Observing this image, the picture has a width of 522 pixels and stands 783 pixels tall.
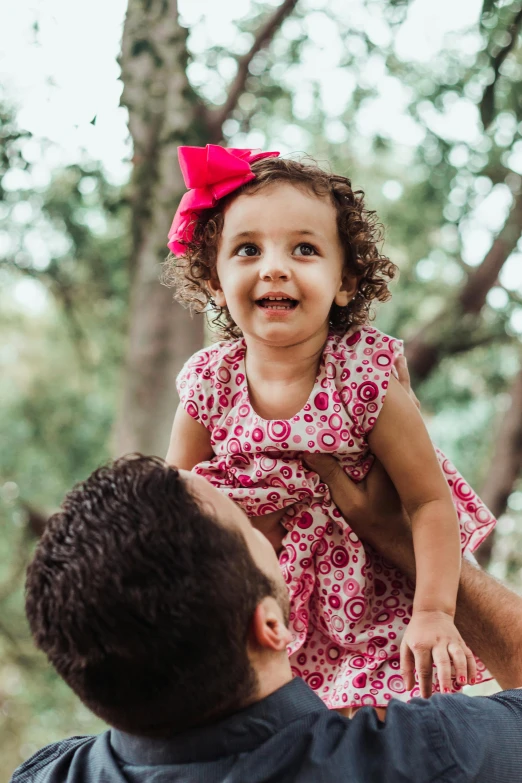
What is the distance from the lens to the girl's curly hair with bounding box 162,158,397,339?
2.05 m

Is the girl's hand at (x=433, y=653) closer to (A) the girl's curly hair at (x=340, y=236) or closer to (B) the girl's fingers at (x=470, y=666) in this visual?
(B) the girl's fingers at (x=470, y=666)

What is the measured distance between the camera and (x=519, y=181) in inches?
306

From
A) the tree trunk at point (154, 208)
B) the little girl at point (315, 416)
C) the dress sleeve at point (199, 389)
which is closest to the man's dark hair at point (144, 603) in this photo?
the little girl at point (315, 416)

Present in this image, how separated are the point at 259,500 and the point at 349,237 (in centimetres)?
65

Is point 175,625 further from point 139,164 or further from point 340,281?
point 139,164

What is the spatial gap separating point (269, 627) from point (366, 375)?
28.6 inches

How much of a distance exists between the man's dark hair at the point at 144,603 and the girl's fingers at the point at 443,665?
45 cm

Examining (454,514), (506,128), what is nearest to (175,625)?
(454,514)

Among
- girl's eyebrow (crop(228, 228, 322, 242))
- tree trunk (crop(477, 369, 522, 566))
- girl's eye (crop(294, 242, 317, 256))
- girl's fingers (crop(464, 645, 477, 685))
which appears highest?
girl's eyebrow (crop(228, 228, 322, 242))

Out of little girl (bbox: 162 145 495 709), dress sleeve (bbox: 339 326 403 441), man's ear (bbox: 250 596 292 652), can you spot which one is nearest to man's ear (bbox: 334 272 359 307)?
little girl (bbox: 162 145 495 709)

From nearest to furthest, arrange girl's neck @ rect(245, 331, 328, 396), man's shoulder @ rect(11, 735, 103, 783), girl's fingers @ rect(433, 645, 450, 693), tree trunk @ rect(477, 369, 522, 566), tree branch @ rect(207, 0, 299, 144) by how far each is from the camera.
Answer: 1. man's shoulder @ rect(11, 735, 103, 783)
2. girl's fingers @ rect(433, 645, 450, 693)
3. girl's neck @ rect(245, 331, 328, 396)
4. tree branch @ rect(207, 0, 299, 144)
5. tree trunk @ rect(477, 369, 522, 566)

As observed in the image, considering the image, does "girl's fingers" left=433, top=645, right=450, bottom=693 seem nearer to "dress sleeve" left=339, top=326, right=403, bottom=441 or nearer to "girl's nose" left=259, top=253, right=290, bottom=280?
"dress sleeve" left=339, top=326, right=403, bottom=441

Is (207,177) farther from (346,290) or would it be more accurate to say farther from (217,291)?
(346,290)

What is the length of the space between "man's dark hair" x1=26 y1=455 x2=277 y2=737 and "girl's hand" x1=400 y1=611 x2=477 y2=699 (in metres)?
0.47
